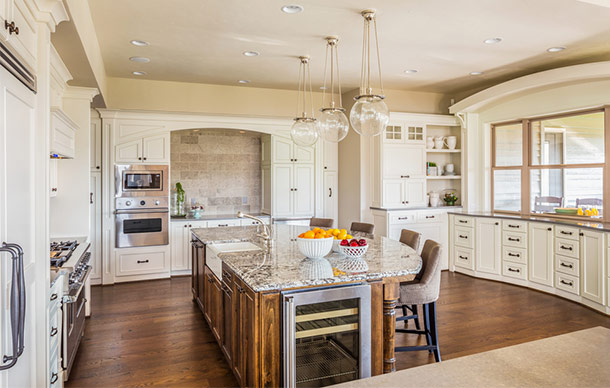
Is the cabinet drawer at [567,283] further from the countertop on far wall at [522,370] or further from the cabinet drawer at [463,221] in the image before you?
the countertop on far wall at [522,370]

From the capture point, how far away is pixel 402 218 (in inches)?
235

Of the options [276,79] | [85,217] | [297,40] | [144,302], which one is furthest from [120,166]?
[297,40]

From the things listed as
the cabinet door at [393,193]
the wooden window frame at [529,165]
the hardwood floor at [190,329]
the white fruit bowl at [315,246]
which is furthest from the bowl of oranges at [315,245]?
the wooden window frame at [529,165]

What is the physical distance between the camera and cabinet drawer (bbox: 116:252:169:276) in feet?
18.1

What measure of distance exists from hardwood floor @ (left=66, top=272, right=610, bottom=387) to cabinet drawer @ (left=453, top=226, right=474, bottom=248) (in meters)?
0.67

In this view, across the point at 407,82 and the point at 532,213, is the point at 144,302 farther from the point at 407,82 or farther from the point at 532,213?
the point at 532,213

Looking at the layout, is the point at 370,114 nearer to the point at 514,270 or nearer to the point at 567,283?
the point at 567,283

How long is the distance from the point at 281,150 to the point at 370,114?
3.23m

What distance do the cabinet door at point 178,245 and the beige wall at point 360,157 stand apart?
8.52ft

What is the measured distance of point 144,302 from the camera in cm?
463

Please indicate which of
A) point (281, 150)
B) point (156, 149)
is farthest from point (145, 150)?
point (281, 150)

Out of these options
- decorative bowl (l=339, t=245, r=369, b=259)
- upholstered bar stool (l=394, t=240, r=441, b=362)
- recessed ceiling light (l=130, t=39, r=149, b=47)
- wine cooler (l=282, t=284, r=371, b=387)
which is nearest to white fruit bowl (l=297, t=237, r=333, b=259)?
decorative bowl (l=339, t=245, r=369, b=259)

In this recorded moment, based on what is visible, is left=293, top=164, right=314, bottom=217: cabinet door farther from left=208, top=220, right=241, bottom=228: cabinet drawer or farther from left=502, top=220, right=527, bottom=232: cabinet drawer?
left=502, top=220, right=527, bottom=232: cabinet drawer

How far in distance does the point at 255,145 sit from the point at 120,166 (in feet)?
7.22
